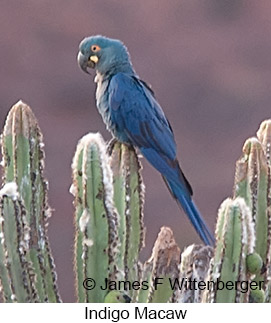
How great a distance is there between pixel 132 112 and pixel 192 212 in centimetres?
46

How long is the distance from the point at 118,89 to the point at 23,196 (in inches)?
33.5

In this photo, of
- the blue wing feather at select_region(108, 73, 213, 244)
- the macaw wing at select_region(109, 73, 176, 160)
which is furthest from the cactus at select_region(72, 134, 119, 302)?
the macaw wing at select_region(109, 73, 176, 160)

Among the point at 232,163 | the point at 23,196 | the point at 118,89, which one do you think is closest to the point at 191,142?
the point at 232,163

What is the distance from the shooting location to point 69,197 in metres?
5.94

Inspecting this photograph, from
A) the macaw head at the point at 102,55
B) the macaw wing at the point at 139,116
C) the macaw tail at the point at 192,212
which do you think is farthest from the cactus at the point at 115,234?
the macaw head at the point at 102,55

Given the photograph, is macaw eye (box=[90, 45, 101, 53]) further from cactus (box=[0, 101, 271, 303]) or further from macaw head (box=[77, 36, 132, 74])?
cactus (box=[0, 101, 271, 303])

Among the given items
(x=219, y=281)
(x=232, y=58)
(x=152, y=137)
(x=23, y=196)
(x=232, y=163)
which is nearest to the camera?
(x=219, y=281)

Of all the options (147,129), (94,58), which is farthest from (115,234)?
(94,58)

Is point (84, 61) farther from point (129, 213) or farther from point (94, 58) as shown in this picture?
point (129, 213)

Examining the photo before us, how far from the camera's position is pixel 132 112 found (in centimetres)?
352

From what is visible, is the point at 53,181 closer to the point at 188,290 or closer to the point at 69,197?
the point at 69,197

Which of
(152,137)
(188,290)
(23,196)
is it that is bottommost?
(188,290)

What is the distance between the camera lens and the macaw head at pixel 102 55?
142 inches

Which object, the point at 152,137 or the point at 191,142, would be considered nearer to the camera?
the point at 152,137
